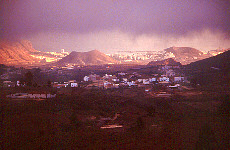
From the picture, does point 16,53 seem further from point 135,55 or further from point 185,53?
point 185,53

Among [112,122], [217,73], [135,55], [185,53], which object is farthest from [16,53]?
[112,122]

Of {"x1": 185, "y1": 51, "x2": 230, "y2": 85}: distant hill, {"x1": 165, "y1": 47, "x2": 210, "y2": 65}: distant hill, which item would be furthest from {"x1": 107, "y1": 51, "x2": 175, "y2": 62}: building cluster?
{"x1": 185, "y1": 51, "x2": 230, "y2": 85}: distant hill

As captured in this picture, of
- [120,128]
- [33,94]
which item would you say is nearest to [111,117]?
[120,128]

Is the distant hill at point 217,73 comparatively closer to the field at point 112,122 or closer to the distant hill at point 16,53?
the field at point 112,122

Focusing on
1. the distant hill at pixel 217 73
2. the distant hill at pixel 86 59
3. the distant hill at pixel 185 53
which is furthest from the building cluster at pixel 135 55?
the distant hill at pixel 217 73

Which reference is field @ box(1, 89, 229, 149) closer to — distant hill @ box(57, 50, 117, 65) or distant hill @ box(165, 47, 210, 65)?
distant hill @ box(57, 50, 117, 65)

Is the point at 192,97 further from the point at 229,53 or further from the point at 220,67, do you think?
the point at 229,53

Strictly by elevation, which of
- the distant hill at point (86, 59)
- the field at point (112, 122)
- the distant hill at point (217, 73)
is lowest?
the field at point (112, 122)

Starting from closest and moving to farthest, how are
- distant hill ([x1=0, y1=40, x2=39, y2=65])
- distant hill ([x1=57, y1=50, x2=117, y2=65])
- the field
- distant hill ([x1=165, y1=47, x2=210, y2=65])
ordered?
the field, distant hill ([x1=0, y1=40, x2=39, y2=65]), distant hill ([x1=57, y1=50, x2=117, y2=65]), distant hill ([x1=165, y1=47, x2=210, y2=65])

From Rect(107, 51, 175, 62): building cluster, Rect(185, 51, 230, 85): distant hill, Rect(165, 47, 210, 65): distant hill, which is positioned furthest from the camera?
Rect(107, 51, 175, 62): building cluster
